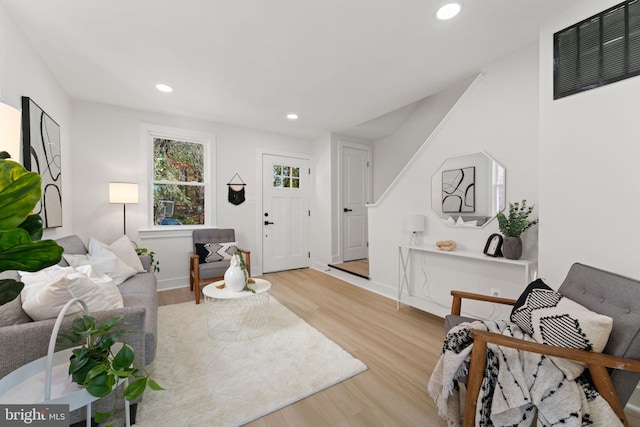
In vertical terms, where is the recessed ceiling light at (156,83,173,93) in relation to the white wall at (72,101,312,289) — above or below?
above

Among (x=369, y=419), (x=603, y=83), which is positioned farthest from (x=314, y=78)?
(x=369, y=419)

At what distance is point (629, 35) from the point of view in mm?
1502

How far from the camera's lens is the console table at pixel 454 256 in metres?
2.01

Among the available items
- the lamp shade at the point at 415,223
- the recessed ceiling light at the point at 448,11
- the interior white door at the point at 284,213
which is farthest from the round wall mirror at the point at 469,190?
the interior white door at the point at 284,213

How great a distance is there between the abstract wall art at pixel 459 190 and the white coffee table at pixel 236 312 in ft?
6.53

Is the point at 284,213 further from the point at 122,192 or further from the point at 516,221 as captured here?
the point at 516,221

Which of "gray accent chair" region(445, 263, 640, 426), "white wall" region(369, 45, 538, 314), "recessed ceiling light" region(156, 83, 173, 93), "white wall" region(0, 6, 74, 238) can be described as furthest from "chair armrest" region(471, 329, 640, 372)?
"recessed ceiling light" region(156, 83, 173, 93)

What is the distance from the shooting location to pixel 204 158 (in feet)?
12.8

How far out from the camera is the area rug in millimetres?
1487

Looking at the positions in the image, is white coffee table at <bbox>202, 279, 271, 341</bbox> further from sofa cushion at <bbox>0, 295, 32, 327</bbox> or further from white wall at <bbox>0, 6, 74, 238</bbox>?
white wall at <bbox>0, 6, 74, 238</bbox>

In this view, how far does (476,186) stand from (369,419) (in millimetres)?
2129

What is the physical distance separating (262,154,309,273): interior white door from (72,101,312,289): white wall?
0.94 feet

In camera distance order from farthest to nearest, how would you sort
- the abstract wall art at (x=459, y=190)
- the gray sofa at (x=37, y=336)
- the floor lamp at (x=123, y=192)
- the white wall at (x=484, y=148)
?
the floor lamp at (x=123, y=192), the abstract wall art at (x=459, y=190), the white wall at (x=484, y=148), the gray sofa at (x=37, y=336)

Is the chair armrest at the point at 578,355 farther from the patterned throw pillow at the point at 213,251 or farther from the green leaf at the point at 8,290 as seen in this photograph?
the patterned throw pillow at the point at 213,251
